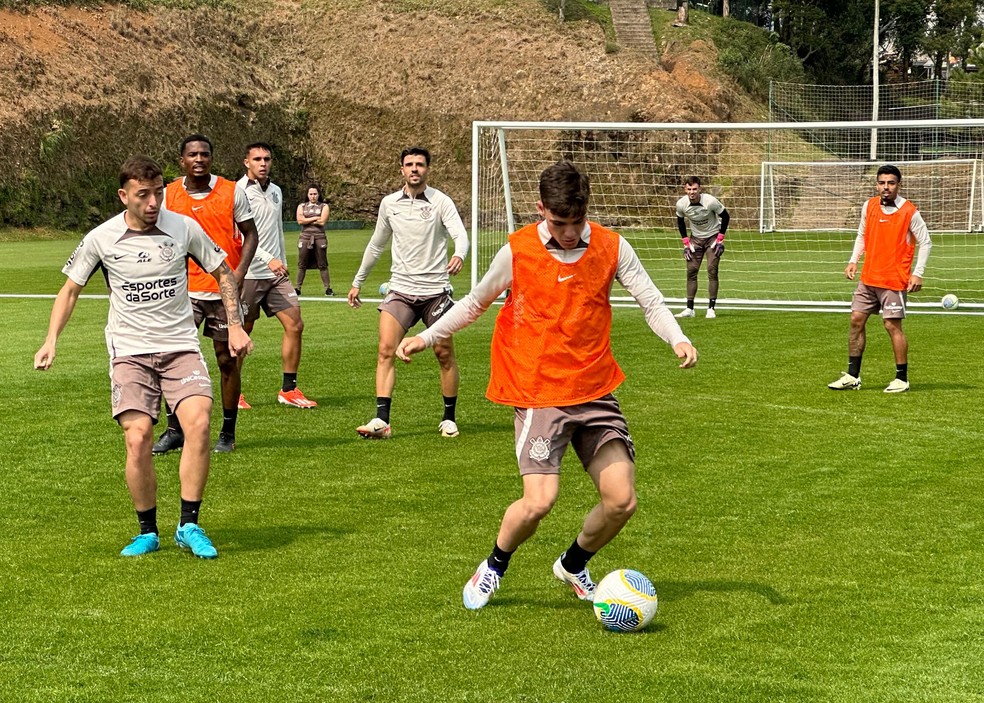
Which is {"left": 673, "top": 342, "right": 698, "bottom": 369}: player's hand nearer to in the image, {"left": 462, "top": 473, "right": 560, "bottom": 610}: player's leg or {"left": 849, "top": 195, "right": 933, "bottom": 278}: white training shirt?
{"left": 462, "top": 473, "right": 560, "bottom": 610}: player's leg

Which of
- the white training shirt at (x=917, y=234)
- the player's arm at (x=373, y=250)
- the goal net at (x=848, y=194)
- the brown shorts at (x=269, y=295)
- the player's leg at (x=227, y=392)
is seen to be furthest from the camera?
the goal net at (x=848, y=194)

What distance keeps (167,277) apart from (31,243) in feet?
126

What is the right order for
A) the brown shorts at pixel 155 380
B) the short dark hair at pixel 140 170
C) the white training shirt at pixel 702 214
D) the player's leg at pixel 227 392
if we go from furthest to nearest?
the white training shirt at pixel 702 214 → the player's leg at pixel 227 392 → the brown shorts at pixel 155 380 → the short dark hair at pixel 140 170

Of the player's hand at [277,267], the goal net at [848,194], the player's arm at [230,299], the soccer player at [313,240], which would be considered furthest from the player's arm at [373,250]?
the goal net at [848,194]

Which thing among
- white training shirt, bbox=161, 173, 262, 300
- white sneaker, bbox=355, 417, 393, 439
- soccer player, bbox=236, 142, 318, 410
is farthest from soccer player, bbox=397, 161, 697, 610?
soccer player, bbox=236, 142, 318, 410

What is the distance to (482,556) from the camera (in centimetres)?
728

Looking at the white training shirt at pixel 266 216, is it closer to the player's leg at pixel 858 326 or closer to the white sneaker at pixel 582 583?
the player's leg at pixel 858 326

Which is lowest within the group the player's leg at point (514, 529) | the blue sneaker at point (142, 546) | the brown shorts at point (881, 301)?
the blue sneaker at point (142, 546)

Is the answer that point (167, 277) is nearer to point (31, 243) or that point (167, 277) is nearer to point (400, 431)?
point (400, 431)

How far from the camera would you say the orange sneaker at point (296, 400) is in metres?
12.6

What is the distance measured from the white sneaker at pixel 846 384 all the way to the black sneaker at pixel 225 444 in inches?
244

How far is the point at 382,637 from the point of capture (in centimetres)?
584

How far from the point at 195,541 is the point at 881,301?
8.32m

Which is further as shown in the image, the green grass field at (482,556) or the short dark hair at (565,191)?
the short dark hair at (565,191)
